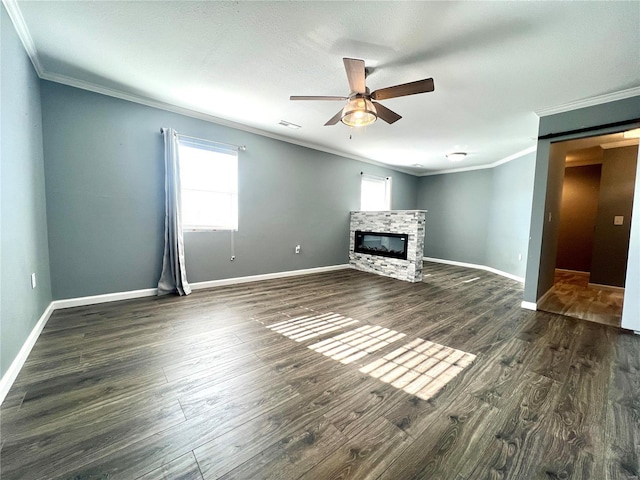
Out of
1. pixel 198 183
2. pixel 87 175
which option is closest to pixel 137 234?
pixel 87 175

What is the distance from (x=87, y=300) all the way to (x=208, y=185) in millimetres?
2128

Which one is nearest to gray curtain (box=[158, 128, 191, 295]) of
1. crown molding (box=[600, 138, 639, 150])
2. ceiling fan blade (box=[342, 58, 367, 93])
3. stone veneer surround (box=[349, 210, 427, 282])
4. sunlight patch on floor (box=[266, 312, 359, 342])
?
sunlight patch on floor (box=[266, 312, 359, 342])

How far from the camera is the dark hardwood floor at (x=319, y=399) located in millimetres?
1122

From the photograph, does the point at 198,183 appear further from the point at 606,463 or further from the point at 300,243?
the point at 606,463

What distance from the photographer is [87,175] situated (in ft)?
9.70

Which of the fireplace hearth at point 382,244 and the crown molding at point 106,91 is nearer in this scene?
the crown molding at point 106,91

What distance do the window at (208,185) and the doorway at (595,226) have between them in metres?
4.71

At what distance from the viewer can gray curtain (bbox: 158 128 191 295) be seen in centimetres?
337

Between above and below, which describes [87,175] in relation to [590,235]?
above

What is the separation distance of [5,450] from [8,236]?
1.35m

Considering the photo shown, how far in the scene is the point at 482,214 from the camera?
6.41m

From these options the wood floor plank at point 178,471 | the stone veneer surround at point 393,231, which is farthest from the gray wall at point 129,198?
the wood floor plank at point 178,471

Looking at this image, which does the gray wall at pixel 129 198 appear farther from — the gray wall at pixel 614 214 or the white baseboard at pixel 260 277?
the gray wall at pixel 614 214

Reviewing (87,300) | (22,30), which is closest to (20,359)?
(87,300)
